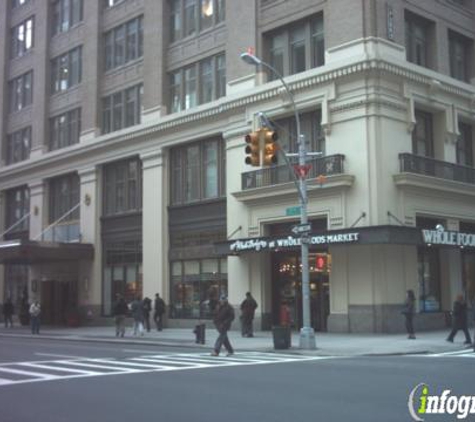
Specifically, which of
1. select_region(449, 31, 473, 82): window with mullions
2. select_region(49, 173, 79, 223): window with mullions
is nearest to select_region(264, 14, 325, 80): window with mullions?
select_region(449, 31, 473, 82): window with mullions

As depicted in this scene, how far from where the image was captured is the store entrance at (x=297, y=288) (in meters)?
30.0

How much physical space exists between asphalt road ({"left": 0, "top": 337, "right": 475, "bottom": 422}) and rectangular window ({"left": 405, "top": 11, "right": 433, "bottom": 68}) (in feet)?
54.7

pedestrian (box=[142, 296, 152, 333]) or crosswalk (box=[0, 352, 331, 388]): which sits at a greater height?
pedestrian (box=[142, 296, 152, 333])

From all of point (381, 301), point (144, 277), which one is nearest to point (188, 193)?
point (144, 277)

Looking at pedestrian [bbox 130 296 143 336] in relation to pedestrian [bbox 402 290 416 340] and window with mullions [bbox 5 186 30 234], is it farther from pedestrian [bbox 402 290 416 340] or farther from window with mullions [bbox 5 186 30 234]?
window with mullions [bbox 5 186 30 234]

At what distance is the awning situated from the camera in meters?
26.2

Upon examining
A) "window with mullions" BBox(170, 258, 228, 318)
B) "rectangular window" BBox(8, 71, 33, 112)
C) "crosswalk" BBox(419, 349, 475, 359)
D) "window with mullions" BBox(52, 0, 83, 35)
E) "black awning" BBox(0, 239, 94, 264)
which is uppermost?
"window with mullions" BBox(52, 0, 83, 35)

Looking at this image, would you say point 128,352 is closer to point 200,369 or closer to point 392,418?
point 200,369

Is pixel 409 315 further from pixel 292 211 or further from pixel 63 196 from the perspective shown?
pixel 63 196

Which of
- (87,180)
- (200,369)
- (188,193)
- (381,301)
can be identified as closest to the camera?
(200,369)

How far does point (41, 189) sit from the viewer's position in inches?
1829

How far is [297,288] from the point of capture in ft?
103

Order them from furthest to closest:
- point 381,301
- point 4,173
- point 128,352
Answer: point 4,173 < point 381,301 < point 128,352

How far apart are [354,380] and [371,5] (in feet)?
63.7
